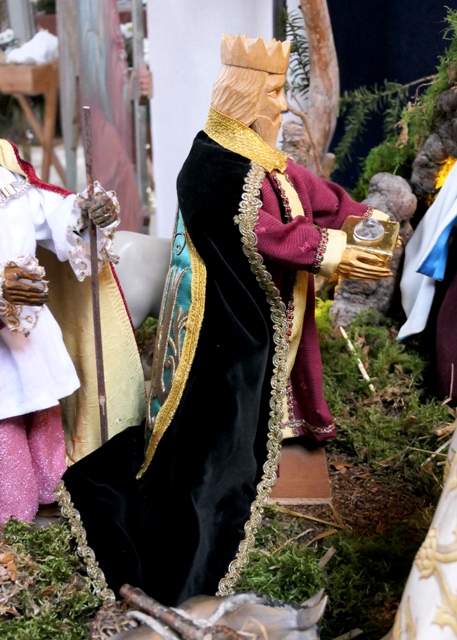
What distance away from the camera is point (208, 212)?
5.16 feet

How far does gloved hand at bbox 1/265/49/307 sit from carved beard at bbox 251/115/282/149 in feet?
2.06

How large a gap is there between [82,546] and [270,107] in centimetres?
114

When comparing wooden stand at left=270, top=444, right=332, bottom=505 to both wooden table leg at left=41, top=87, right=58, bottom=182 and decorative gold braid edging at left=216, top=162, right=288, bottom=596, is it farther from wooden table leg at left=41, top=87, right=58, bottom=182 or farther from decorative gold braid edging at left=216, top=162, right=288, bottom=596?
wooden table leg at left=41, top=87, right=58, bottom=182

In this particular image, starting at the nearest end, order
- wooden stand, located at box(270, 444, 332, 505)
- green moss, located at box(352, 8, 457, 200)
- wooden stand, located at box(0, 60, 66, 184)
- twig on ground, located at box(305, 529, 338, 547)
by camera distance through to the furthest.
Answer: twig on ground, located at box(305, 529, 338, 547)
wooden stand, located at box(270, 444, 332, 505)
green moss, located at box(352, 8, 457, 200)
wooden stand, located at box(0, 60, 66, 184)

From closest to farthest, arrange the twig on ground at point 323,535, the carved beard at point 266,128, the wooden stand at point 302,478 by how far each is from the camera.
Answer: the carved beard at point 266,128, the twig on ground at point 323,535, the wooden stand at point 302,478

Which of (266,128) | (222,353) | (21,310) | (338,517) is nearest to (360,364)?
(338,517)

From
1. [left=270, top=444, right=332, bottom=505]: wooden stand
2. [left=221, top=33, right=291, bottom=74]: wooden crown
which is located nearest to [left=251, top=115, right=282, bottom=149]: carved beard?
[left=221, top=33, right=291, bottom=74]: wooden crown

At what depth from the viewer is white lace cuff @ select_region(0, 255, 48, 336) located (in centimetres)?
150

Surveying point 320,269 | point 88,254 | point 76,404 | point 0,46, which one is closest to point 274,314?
point 320,269

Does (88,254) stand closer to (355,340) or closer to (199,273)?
(199,273)

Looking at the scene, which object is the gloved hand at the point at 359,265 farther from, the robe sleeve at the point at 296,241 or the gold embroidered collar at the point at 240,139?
the gold embroidered collar at the point at 240,139

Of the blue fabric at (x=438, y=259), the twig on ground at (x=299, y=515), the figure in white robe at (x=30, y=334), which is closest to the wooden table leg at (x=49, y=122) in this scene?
the figure in white robe at (x=30, y=334)

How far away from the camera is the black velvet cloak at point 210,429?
1553 mm

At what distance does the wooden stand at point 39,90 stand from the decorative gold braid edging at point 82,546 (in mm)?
1516
